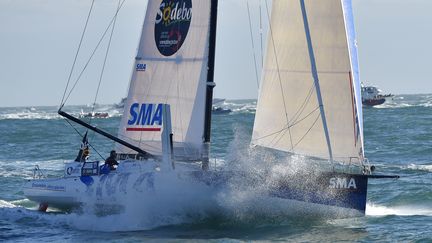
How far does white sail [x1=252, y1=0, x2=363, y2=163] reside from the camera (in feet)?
71.3

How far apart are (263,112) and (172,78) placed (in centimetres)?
283

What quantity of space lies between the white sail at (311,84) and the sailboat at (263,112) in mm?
22

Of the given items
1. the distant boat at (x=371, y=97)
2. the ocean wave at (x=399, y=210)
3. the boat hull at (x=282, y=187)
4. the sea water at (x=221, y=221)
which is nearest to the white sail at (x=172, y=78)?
the sea water at (x=221, y=221)

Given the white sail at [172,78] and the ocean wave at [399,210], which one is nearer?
the white sail at [172,78]

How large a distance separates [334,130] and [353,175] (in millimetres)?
1061

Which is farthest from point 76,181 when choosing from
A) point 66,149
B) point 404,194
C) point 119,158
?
point 66,149

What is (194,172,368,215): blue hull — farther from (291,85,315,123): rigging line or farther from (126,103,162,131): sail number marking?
(126,103,162,131): sail number marking

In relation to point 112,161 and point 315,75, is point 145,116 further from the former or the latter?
point 315,75

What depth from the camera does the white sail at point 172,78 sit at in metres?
24.0

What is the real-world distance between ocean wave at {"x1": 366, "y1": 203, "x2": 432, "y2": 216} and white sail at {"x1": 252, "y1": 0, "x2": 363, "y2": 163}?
3142 millimetres

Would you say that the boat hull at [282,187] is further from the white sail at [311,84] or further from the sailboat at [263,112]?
the white sail at [311,84]

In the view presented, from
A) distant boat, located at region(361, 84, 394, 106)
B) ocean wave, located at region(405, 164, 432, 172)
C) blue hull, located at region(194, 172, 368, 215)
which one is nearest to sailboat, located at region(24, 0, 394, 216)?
blue hull, located at region(194, 172, 368, 215)

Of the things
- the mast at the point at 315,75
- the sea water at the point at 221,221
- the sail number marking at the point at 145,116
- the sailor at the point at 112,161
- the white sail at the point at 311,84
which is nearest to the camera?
the sea water at the point at 221,221

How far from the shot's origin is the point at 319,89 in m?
22.1
